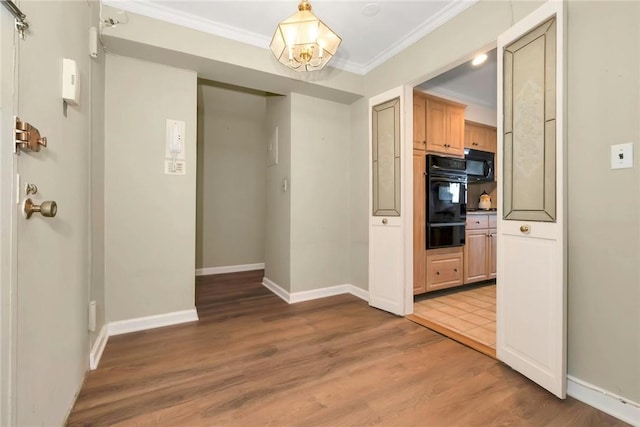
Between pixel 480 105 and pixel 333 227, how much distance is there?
2.83 meters

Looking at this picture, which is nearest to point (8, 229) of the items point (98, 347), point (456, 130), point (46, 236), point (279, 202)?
point (46, 236)

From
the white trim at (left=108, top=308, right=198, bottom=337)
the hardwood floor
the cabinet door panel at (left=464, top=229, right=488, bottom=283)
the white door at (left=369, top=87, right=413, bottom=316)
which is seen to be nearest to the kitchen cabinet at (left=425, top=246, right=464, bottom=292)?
the cabinet door panel at (left=464, top=229, right=488, bottom=283)

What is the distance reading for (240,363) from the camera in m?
1.81

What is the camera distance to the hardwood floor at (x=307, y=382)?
53.0 inches

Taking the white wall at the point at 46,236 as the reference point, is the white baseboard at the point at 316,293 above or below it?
below

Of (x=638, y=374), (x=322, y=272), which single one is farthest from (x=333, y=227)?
(x=638, y=374)

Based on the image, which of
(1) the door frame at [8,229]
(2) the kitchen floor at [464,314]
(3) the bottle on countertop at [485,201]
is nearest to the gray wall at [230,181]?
(2) the kitchen floor at [464,314]

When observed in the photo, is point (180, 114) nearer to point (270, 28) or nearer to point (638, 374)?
point (270, 28)

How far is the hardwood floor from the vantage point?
135 centimetres

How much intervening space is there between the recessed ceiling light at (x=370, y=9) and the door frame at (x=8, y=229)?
211 centimetres

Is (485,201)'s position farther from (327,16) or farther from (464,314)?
(327,16)

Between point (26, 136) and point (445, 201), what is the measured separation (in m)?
3.42

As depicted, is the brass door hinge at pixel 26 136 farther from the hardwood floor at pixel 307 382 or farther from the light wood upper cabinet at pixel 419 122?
the light wood upper cabinet at pixel 419 122

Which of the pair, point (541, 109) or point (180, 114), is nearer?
point (541, 109)
